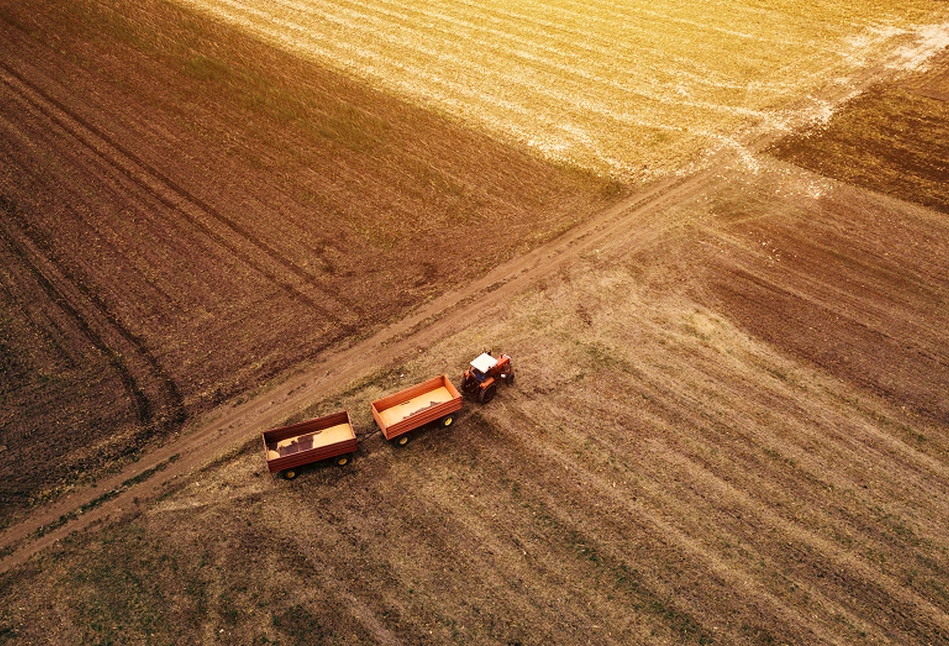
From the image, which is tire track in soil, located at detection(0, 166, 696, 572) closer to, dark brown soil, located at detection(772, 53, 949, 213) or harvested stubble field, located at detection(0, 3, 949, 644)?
harvested stubble field, located at detection(0, 3, 949, 644)

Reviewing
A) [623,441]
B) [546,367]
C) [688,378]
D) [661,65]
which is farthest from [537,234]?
[661,65]

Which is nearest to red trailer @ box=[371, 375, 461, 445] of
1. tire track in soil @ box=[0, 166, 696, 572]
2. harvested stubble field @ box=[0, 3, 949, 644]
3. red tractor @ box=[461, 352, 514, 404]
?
red tractor @ box=[461, 352, 514, 404]

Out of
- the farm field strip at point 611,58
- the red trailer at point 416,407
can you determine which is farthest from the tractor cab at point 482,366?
the farm field strip at point 611,58

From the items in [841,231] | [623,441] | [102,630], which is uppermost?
[841,231]

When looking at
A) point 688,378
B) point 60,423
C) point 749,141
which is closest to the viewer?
point 60,423

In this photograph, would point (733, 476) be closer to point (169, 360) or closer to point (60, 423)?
point (169, 360)

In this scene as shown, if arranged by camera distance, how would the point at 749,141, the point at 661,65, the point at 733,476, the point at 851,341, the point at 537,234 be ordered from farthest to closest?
the point at 661,65
the point at 749,141
the point at 537,234
the point at 851,341
the point at 733,476

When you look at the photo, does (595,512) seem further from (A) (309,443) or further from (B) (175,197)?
(B) (175,197)

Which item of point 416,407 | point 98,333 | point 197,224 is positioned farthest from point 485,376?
point 197,224

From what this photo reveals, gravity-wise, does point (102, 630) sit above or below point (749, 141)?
below
